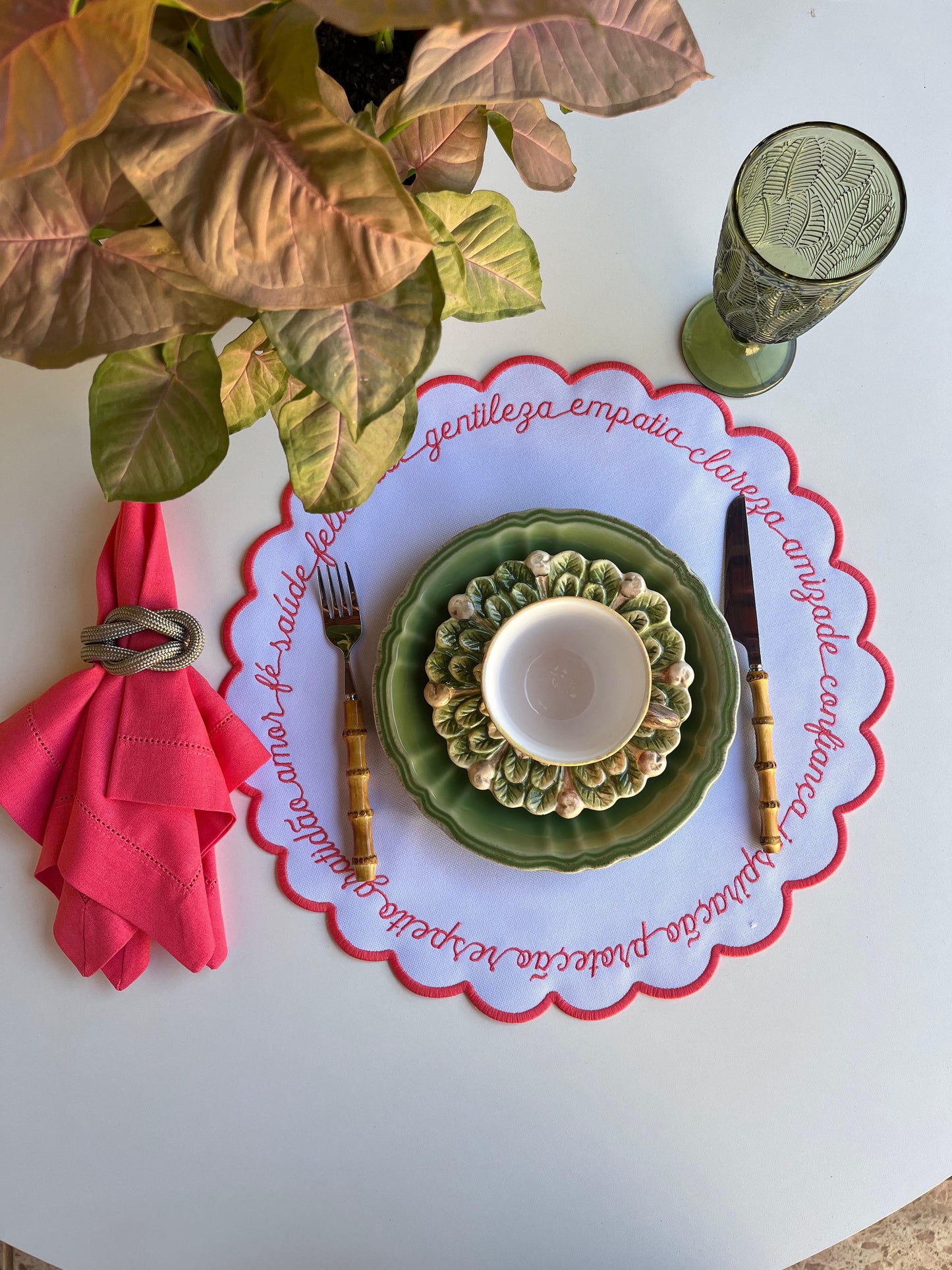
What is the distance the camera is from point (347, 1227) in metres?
0.75

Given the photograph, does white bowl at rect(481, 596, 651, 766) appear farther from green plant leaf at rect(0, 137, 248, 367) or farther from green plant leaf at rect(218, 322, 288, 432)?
green plant leaf at rect(0, 137, 248, 367)

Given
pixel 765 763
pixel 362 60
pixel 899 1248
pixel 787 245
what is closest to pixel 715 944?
pixel 765 763

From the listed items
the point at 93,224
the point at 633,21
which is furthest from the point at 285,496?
the point at 633,21

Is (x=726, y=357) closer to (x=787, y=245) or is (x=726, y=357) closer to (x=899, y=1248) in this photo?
(x=787, y=245)

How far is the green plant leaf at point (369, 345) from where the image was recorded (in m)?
0.46

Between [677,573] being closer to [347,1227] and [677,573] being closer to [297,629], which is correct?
[297,629]

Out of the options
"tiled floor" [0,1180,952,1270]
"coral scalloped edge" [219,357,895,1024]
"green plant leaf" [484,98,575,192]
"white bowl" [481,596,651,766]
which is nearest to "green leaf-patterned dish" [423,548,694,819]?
"white bowl" [481,596,651,766]

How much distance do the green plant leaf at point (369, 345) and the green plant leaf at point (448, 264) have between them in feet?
0.18

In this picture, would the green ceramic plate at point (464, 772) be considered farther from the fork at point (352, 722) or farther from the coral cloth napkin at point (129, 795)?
the coral cloth napkin at point (129, 795)

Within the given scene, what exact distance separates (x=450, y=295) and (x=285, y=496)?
0.30 metres

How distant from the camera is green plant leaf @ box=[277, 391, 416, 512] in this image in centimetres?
57

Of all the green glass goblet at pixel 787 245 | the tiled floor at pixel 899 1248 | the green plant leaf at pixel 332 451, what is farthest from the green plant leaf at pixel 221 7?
the tiled floor at pixel 899 1248

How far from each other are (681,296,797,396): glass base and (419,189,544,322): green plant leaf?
0.22 meters

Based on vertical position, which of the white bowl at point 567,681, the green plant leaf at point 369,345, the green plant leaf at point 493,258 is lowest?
the white bowl at point 567,681
